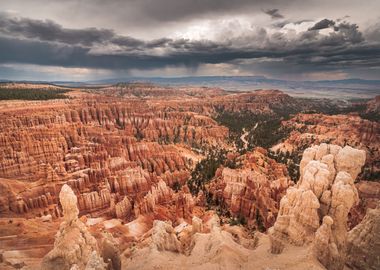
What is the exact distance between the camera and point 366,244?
62.2 feet

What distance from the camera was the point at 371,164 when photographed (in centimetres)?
8088

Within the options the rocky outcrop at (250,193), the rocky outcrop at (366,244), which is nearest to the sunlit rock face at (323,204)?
the rocky outcrop at (366,244)

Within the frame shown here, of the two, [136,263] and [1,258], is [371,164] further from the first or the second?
[1,258]

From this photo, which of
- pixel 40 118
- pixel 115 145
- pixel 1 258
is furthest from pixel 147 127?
pixel 1 258

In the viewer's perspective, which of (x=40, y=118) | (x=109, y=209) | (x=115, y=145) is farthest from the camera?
(x=40, y=118)

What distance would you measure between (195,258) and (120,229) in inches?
684

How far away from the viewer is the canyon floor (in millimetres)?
19641

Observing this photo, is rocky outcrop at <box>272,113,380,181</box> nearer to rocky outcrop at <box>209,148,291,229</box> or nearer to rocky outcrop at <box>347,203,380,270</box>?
rocky outcrop at <box>209,148,291,229</box>

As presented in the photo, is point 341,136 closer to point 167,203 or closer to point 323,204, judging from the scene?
point 167,203

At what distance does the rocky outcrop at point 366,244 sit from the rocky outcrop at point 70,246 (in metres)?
16.5

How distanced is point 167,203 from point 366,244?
30.8m

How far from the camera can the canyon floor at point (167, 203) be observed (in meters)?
19.6

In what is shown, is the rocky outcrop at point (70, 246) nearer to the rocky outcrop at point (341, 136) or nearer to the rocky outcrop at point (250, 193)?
the rocky outcrop at point (250, 193)

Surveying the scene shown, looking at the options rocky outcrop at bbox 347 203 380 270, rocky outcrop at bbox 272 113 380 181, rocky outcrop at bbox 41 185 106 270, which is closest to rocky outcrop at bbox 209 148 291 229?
rocky outcrop at bbox 347 203 380 270
